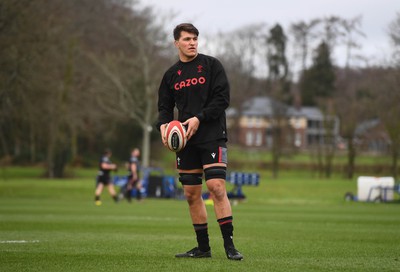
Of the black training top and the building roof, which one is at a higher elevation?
the building roof

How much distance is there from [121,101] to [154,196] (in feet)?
71.5

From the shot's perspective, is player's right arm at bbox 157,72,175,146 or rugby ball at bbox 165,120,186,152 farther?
player's right arm at bbox 157,72,175,146

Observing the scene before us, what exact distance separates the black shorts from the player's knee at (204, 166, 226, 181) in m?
0.08

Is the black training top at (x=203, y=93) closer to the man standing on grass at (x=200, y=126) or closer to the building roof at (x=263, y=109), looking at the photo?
the man standing on grass at (x=200, y=126)

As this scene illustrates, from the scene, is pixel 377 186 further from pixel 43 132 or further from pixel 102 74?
pixel 102 74

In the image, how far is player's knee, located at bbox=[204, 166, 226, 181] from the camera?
8984 mm

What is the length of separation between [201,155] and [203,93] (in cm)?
68

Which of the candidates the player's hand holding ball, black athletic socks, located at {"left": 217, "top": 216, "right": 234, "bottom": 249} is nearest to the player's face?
the player's hand holding ball

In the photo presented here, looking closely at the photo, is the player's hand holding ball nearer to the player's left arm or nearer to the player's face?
the player's left arm

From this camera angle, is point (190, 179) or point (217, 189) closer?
point (217, 189)

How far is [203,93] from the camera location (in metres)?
9.17

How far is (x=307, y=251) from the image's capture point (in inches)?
401

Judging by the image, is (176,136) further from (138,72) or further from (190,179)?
(138,72)

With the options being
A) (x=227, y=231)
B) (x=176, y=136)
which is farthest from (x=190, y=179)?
(x=227, y=231)
